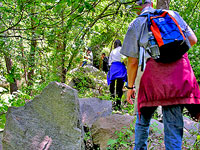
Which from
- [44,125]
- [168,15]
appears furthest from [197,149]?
[44,125]

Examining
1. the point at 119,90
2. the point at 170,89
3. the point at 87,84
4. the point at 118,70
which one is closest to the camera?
the point at 170,89

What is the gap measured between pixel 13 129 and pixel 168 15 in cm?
217

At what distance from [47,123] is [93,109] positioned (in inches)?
71.8

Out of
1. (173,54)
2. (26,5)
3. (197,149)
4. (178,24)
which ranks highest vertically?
(26,5)

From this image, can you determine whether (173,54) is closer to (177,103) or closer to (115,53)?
(177,103)

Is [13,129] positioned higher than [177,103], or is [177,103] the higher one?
[177,103]

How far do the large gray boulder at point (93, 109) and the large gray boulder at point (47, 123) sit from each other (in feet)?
4.15

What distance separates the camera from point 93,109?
4.29m

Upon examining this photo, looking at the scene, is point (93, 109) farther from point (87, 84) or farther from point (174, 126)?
point (174, 126)

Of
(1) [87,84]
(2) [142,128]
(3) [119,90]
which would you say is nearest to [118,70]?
(3) [119,90]

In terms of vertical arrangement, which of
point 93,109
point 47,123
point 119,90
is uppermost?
point 47,123

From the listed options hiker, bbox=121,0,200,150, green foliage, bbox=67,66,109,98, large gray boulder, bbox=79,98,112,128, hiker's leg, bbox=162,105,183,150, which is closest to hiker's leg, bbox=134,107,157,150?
hiker, bbox=121,0,200,150

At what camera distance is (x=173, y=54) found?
71.1 inches

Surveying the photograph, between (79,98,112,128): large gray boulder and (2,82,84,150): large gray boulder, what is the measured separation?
1264 millimetres
